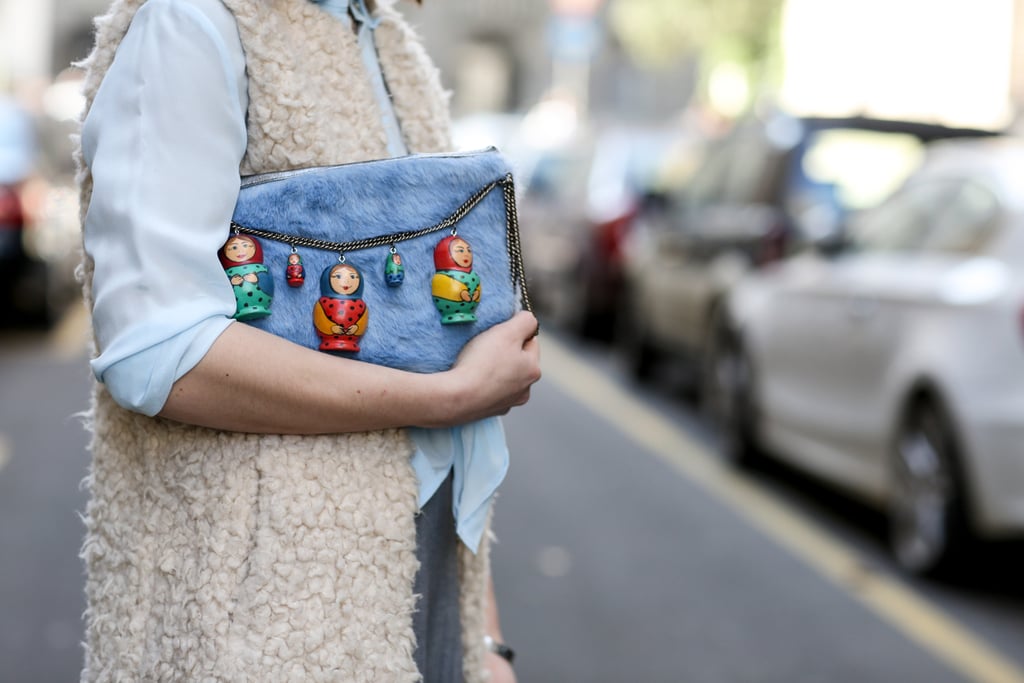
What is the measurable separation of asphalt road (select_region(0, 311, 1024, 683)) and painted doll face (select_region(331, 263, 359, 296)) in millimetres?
2252

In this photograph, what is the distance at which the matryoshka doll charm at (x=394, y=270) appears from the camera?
180 centimetres

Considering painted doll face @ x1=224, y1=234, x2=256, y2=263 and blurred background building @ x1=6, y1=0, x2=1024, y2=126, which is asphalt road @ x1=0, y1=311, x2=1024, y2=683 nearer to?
painted doll face @ x1=224, y1=234, x2=256, y2=263

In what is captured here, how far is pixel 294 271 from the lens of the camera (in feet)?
5.76

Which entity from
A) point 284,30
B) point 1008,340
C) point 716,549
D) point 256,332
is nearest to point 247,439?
point 256,332

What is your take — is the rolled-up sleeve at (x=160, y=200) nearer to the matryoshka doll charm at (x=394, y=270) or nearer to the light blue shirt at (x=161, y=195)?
the light blue shirt at (x=161, y=195)

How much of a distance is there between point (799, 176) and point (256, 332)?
26.8 ft

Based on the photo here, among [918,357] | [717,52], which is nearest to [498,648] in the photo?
[918,357]

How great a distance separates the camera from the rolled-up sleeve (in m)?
1.64

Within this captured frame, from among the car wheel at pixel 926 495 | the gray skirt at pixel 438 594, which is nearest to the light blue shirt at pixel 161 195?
the gray skirt at pixel 438 594

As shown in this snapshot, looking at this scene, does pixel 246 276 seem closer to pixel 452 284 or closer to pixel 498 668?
pixel 452 284

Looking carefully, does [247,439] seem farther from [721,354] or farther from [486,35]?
[486,35]

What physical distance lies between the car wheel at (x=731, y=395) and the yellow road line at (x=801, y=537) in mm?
145

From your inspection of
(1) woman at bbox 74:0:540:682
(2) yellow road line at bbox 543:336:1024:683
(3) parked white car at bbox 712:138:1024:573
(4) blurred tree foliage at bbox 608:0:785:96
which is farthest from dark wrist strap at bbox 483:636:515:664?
(4) blurred tree foliage at bbox 608:0:785:96

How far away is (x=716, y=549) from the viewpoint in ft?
23.5
